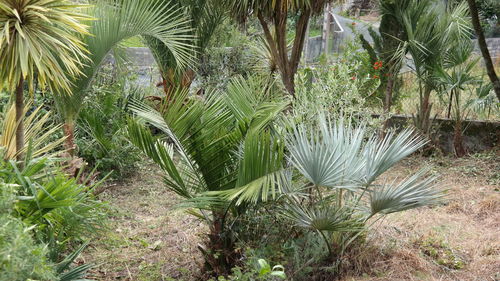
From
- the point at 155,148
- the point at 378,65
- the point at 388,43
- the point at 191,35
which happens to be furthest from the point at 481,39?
the point at 155,148

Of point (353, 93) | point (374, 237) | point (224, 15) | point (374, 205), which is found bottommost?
point (374, 237)

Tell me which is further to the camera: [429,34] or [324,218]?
[429,34]

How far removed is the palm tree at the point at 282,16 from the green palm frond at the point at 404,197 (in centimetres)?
360

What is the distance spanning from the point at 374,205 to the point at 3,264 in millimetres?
2462

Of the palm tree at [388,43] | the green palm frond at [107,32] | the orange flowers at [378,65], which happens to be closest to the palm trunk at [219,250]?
the green palm frond at [107,32]

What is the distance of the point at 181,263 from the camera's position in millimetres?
4941

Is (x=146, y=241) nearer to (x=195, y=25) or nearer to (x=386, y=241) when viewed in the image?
(x=386, y=241)

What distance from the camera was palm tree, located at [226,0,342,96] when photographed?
7.48 meters

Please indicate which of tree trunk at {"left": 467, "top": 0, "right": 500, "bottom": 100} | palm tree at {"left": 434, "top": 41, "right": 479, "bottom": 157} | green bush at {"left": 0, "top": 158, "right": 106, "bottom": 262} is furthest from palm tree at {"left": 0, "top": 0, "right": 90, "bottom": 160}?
palm tree at {"left": 434, "top": 41, "right": 479, "bottom": 157}

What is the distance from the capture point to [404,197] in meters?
3.96

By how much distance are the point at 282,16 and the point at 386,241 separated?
3.96 meters

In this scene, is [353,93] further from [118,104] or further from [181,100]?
[118,104]

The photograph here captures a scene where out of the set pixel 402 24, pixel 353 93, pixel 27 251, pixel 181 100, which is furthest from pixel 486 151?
A: pixel 27 251

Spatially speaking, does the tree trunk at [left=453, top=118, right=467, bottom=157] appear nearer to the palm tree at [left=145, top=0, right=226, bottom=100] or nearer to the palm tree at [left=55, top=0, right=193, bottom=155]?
the palm tree at [left=145, top=0, right=226, bottom=100]
